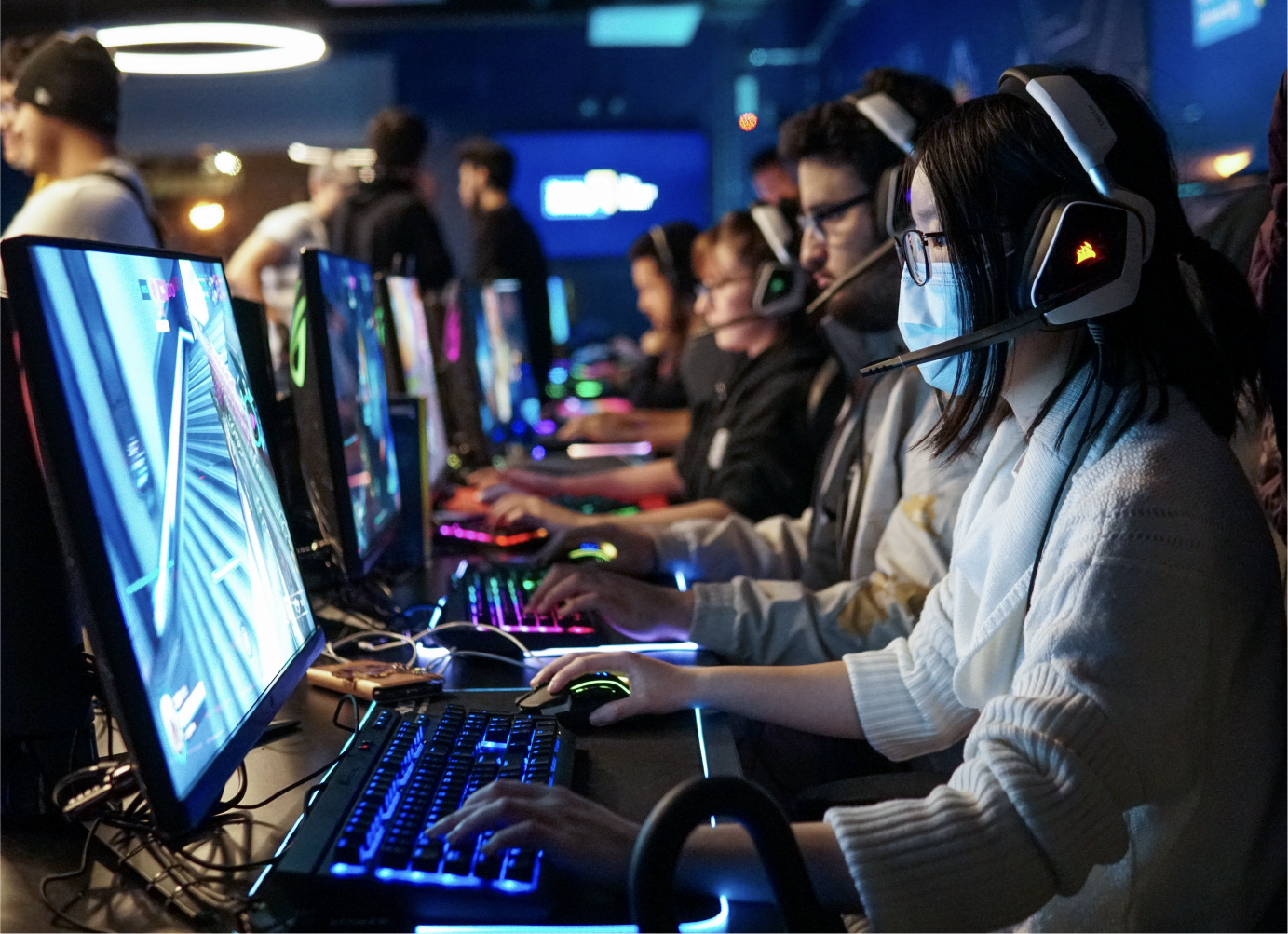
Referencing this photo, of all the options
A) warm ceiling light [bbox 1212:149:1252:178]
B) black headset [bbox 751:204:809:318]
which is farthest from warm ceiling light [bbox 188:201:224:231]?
warm ceiling light [bbox 1212:149:1252:178]

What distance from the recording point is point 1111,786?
2.70 ft

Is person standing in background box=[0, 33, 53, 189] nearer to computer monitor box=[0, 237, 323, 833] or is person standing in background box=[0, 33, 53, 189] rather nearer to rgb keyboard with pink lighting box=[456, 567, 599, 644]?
rgb keyboard with pink lighting box=[456, 567, 599, 644]

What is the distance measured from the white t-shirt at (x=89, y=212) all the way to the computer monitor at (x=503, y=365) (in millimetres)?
889

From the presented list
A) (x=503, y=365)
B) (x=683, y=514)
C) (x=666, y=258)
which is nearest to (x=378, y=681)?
(x=683, y=514)

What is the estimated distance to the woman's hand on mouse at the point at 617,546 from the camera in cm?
193

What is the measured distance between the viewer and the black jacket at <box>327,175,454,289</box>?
428 centimetres

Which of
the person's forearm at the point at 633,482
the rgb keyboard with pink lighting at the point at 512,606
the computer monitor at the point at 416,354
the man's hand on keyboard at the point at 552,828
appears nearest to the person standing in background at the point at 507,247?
the person's forearm at the point at 633,482

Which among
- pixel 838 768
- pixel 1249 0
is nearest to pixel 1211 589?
pixel 838 768

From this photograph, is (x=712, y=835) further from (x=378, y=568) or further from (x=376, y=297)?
(x=376, y=297)

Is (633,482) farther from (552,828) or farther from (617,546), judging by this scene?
(552,828)

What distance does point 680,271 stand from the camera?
4.14m

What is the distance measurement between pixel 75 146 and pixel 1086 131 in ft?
7.91

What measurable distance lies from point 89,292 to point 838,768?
107cm

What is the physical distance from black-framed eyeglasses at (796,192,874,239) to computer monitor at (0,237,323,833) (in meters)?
1.24
